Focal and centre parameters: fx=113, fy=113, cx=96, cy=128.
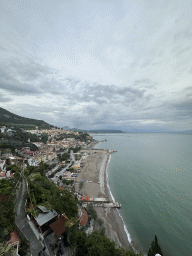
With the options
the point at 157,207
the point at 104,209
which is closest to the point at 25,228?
the point at 104,209

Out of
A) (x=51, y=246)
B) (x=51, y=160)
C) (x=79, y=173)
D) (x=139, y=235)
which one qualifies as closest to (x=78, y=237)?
(x=51, y=246)

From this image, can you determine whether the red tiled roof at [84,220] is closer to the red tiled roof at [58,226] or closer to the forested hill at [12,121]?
the red tiled roof at [58,226]

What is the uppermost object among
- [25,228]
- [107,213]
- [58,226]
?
[25,228]

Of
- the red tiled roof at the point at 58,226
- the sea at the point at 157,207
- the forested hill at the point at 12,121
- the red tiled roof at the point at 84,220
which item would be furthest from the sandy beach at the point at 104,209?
the forested hill at the point at 12,121

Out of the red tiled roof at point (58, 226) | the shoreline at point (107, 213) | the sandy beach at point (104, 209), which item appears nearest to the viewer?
the red tiled roof at point (58, 226)

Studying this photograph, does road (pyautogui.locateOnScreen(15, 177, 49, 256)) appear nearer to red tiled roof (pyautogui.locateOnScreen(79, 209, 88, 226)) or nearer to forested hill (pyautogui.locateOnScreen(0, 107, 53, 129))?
red tiled roof (pyautogui.locateOnScreen(79, 209, 88, 226))

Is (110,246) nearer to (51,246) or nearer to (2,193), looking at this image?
(51,246)

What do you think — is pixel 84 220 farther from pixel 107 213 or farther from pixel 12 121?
pixel 12 121

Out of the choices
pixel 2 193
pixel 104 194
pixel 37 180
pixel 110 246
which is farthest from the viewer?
pixel 104 194

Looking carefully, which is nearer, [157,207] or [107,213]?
[107,213]

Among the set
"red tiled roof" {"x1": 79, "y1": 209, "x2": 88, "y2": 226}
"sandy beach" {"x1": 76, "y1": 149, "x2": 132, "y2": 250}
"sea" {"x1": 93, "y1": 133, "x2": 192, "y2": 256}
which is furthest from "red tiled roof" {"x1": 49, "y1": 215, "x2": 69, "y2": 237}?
"sea" {"x1": 93, "y1": 133, "x2": 192, "y2": 256}

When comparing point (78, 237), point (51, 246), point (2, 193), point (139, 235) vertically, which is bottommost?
point (139, 235)
